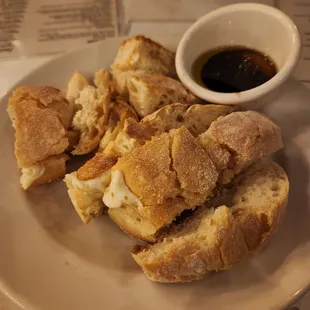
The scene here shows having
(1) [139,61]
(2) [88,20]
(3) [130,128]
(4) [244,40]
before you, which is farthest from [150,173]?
(2) [88,20]

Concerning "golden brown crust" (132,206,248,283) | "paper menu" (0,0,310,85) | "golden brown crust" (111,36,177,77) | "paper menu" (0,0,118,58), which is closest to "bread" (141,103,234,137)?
"golden brown crust" (111,36,177,77)

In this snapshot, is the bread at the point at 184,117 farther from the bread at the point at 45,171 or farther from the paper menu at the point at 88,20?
the paper menu at the point at 88,20

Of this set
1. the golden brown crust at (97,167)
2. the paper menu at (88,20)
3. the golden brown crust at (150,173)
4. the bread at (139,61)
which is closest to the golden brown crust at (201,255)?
the golden brown crust at (150,173)

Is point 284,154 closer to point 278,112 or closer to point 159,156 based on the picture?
point 278,112

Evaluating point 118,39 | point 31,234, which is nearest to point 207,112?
point 118,39

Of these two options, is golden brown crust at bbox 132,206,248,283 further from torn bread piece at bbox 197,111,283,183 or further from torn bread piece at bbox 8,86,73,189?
torn bread piece at bbox 8,86,73,189

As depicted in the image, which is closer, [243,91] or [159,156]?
[159,156]
